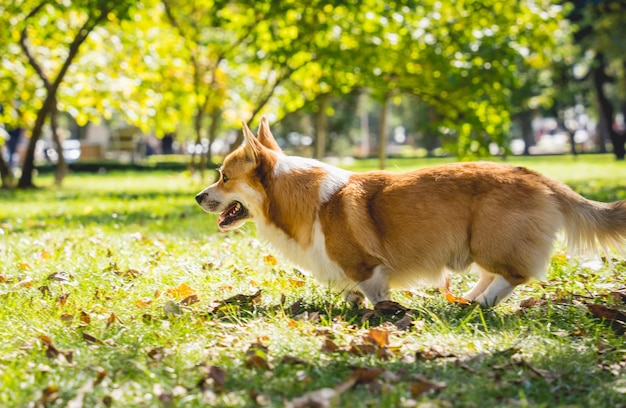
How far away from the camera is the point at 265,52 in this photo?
1418 cm

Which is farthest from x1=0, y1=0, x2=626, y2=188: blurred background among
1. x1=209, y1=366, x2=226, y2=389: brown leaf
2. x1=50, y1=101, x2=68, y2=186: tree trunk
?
x1=209, y1=366, x2=226, y2=389: brown leaf

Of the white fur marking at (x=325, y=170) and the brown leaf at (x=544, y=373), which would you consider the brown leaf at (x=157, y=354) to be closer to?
the white fur marking at (x=325, y=170)

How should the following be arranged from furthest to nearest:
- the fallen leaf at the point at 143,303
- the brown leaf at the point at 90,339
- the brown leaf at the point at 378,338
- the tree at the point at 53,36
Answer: the tree at the point at 53,36 < the fallen leaf at the point at 143,303 < the brown leaf at the point at 90,339 < the brown leaf at the point at 378,338

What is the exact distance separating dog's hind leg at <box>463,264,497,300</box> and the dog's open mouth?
5.60ft

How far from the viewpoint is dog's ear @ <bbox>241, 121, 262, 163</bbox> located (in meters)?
4.98

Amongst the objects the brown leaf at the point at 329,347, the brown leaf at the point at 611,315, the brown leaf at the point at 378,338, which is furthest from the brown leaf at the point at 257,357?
the brown leaf at the point at 611,315

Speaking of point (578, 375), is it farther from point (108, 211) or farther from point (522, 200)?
point (108, 211)

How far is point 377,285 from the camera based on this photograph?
4.90m

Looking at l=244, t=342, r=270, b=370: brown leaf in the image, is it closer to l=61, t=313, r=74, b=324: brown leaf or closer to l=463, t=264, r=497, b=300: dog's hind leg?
l=61, t=313, r=74, b=324: brown leaf

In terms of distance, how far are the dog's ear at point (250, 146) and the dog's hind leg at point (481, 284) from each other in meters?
1.72

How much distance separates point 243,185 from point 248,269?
1144mm

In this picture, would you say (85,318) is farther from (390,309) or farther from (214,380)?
(390,309)

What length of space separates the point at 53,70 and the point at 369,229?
1516 cm

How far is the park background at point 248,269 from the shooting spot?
3447mm
